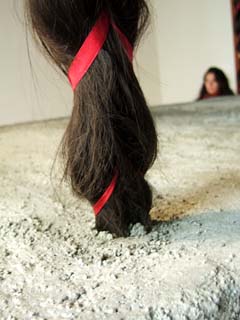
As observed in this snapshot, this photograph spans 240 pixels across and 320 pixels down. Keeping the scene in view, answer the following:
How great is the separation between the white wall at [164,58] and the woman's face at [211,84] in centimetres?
17

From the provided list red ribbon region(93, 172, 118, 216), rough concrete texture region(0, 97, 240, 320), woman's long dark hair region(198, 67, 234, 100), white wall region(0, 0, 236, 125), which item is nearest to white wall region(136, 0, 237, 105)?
white wall region(0, 0, 236, 125)

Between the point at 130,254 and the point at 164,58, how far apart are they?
7.95ft

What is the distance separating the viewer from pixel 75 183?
0.42 m

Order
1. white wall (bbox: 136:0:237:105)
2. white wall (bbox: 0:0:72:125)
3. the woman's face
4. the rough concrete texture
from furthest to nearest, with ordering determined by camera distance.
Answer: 1. white wall (bbox: 136:0:237:105)
2. the woman's face
3. white wall (bbox: 0:0:72:125)
4. the rough concrete texture

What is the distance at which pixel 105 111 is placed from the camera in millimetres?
384

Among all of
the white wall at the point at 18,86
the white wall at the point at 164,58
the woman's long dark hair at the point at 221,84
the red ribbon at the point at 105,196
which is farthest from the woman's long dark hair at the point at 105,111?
the woman's long dark hair at the point at 221,84

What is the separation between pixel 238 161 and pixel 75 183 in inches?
13.7

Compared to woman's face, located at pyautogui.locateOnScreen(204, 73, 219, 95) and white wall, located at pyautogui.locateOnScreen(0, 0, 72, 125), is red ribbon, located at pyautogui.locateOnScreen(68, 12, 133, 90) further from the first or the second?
woman's face, located at pyautogui.locateOnScreen(204, 73, 219, 95)

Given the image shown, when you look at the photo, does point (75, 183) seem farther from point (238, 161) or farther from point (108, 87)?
point (238, 161)

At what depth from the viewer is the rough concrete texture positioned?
1.04 ft

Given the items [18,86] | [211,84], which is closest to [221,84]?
[211,84]

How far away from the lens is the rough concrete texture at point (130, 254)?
32cm

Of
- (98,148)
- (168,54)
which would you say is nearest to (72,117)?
(98,148)

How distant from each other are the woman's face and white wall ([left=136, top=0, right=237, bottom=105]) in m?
0.17
